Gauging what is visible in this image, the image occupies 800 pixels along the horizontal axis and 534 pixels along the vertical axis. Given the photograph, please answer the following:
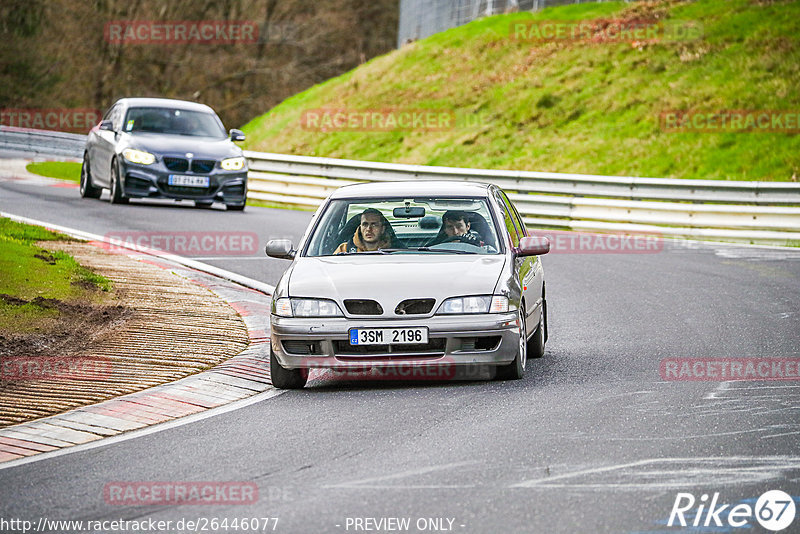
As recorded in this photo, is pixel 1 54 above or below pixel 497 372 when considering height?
above

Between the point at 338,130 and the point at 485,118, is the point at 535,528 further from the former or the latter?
the point at 338,130

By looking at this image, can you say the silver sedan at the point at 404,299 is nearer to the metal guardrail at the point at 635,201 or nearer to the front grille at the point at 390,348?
the front grille at the point at 390,348

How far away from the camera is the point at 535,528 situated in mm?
5477

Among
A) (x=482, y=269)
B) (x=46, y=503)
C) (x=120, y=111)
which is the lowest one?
(x=46, y=503)

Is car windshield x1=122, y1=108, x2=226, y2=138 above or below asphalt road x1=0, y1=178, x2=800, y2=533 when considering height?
above

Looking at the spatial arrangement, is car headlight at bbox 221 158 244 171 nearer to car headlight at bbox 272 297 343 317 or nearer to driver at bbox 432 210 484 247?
driver at bbox 432 210 484 247

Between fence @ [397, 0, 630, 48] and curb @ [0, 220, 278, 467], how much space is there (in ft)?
102

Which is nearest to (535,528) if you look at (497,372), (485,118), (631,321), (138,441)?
(138,441)

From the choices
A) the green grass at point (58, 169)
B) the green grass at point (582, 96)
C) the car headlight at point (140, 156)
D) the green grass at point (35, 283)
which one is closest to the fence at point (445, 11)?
the green grass at point (582, 96)

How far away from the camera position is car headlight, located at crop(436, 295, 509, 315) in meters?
8.93

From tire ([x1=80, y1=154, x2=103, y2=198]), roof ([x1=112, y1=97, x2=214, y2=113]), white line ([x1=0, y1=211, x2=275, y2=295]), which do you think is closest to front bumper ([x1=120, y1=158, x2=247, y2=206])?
roof ([x1=112, y1=97, x2=214, y2=113])

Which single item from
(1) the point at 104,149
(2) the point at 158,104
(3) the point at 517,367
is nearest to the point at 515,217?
(3) the point at 517,367

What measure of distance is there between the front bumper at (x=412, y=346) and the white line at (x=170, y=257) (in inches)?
157

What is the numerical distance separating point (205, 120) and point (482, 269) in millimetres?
15522
